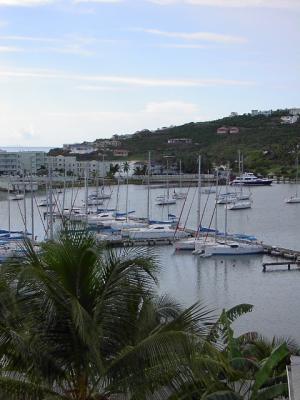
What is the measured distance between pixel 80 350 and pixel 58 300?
503mm

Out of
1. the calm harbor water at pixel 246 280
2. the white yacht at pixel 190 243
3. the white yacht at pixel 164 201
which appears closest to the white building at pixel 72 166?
the white yacht at pixel 164 201

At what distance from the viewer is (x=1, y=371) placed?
5.89 meters

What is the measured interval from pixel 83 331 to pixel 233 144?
13851cm

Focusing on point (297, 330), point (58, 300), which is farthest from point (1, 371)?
point (297, 330)

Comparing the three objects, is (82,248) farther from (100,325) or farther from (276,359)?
(276,359)

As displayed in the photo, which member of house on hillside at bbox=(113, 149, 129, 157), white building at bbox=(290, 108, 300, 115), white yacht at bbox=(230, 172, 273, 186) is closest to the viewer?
white yacht at bbox=(230, 172, 273, 186)

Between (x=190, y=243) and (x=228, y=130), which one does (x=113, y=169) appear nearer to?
(x=228, y=130)

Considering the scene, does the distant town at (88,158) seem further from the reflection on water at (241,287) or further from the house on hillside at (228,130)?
the reflection on water at (241,287)

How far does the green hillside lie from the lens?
12125 cm

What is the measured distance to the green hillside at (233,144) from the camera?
398 feet

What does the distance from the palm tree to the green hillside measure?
4293 inches

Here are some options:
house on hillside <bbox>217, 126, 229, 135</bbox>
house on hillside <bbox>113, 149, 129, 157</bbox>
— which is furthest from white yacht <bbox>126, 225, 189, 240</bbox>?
house on hillside <bbox>217, 126, 229, 135</bbox>

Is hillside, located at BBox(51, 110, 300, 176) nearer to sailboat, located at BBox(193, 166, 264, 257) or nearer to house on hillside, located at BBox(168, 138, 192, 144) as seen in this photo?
house on hillside, located at BBox(168, 138, 192, 144)

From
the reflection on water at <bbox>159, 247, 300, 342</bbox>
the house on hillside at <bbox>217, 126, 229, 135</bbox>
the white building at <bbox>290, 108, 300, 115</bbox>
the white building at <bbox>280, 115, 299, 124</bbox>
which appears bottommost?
the reflection on water at <bbox>159, 247, 300, 342</bbox>
